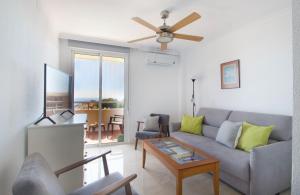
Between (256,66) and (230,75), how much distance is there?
50 centimetres

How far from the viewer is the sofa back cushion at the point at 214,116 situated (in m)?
3.01

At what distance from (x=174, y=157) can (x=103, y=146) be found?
2339 millimetres

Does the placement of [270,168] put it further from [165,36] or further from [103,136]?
[103,136]

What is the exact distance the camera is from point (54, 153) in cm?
170

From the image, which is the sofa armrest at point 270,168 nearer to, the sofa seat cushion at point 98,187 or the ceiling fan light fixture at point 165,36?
the sofa seat cushion at point 98,187

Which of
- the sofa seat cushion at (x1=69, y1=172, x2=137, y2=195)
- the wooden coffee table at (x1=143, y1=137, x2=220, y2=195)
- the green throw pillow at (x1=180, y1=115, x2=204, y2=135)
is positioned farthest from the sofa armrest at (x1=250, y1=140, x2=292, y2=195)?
the green throw pillow at (x1=180, y1=115, x2=204, y2=135)

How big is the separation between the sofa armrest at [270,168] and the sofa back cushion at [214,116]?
1092 mm

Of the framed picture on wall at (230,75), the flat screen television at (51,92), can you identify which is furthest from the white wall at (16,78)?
the framed picture on wall at (230,75)

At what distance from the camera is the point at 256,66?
8.87ft

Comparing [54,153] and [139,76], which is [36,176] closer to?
[54,153]

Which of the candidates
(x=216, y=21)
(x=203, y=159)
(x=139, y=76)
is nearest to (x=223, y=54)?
(x=216, y=21)

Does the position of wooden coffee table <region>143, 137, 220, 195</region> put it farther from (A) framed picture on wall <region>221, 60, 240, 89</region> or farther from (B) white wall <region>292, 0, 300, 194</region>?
(A) framed picture on wall <region>221, 60, 240, 89</region>

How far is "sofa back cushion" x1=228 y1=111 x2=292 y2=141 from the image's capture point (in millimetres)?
2086

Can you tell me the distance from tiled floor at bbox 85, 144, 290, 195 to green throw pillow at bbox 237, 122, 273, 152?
59cm
